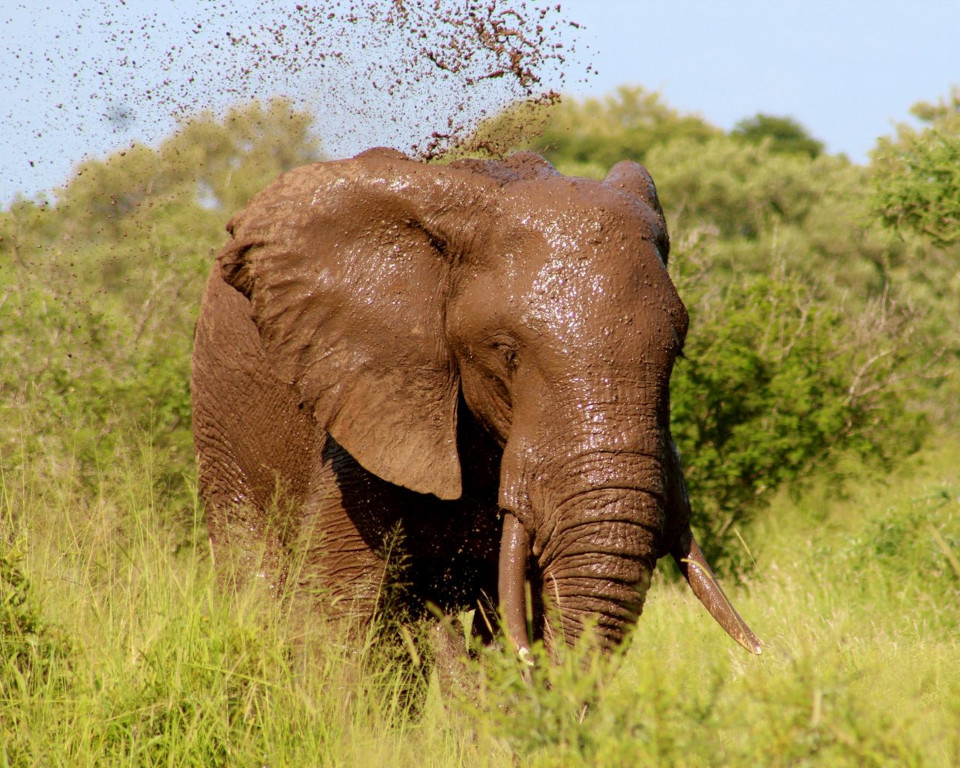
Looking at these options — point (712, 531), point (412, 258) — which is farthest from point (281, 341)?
point (712, 531)

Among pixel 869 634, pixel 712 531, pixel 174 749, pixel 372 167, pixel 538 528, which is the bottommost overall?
pixel 174 749

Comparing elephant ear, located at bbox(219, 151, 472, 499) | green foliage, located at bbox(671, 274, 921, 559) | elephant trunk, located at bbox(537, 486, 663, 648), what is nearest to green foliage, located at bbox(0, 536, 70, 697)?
elephant ear, located at bbox(219, 151, 472, 499)

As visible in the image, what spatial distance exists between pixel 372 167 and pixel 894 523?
4.61 metres

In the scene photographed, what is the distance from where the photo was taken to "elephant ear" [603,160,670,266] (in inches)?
176

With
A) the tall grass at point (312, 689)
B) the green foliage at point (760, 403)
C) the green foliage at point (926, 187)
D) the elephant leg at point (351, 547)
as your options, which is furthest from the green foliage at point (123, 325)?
the green foliage at point (926, 187)

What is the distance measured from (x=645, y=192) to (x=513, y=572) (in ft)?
5.05

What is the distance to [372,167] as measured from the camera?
15.1 ft

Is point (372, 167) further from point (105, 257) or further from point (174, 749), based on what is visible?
point (105, 257)

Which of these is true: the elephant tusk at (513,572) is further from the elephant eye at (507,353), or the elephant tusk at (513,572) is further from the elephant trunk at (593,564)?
the elephant eye at (507,353)

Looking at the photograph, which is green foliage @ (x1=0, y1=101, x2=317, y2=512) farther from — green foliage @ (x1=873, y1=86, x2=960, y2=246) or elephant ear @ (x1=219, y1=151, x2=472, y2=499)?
green foliage @ (x1=873, y1=86, x2=960, y2=246)

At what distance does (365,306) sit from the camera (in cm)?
455

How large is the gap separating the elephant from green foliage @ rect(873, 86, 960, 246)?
18.2 feet

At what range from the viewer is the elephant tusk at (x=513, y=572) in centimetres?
401

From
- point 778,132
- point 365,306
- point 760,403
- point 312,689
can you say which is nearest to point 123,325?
point 760,403
